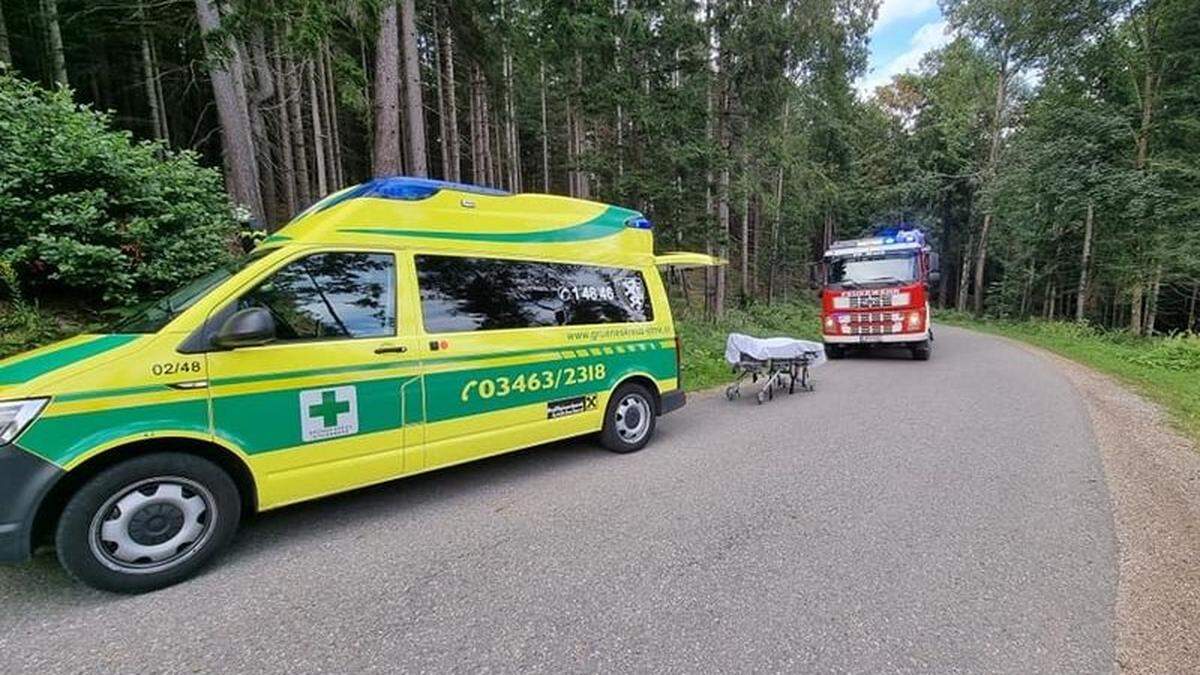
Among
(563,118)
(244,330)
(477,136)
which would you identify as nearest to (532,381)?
(244,330)

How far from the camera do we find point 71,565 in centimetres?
272

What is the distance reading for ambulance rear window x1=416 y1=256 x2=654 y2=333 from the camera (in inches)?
161

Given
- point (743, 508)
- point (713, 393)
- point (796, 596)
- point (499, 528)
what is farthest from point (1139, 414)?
point (499, 528)

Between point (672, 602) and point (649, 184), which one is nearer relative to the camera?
point (672, 602)

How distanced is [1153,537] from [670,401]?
149 inches

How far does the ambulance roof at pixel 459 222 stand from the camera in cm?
376

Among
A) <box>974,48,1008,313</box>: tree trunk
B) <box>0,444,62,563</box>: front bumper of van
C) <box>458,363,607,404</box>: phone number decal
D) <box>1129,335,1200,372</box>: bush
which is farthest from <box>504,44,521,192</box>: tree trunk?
<box>974,48,1008,313</box>: tree trunk

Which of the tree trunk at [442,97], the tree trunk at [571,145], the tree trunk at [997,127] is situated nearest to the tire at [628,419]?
the tree trunk at [571,145]

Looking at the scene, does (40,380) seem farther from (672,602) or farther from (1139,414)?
(1139,414)

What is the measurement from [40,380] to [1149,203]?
24353mm

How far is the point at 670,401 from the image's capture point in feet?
19.4

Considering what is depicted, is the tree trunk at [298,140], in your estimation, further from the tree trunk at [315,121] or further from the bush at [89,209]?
the bush at [89,209]

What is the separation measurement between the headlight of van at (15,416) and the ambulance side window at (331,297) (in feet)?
3.34

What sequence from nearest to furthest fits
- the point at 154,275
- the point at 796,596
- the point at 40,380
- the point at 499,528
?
the point at 40,380, the point at 796,596, the point at 499,528, the point at 154,275
